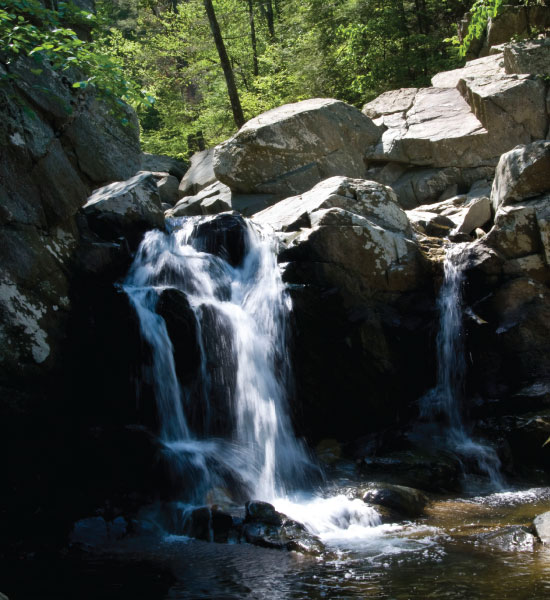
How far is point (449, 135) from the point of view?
43.5 ft

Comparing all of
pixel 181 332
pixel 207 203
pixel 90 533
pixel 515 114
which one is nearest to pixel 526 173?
pixel 515 114

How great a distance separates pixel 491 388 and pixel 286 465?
354 centimetres

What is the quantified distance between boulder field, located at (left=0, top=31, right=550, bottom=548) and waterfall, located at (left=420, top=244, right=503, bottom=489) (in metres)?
0.14

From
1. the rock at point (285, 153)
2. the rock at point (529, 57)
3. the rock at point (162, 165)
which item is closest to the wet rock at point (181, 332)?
the rock at point (285, 153)

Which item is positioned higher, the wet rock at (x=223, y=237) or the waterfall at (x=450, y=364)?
the wet rock at (x=223, y=237)

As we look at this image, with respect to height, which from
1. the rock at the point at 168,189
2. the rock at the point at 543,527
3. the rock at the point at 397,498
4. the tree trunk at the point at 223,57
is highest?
the tree trunk at the point at 223,57

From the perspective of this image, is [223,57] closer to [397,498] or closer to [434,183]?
[434,183]

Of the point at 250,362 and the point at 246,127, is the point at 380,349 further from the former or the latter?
the point at 246,127

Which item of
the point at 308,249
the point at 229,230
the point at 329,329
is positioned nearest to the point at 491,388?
the point at 329,329

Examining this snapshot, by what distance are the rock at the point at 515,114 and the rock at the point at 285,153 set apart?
332 cm

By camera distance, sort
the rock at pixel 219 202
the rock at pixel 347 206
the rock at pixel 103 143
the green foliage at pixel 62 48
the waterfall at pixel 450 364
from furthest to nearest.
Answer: the rock at pixel 219 202 < the rock at pixel 347 206 < the rock at pixel 103 143 < the waterfall at pixel 450 364 < the green foliage at pixel 62 48

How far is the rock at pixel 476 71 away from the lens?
14.4 meters

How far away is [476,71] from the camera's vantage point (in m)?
14.7

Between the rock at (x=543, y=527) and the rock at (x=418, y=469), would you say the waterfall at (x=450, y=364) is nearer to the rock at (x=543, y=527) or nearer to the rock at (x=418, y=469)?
the rock at (x=418, y=469)
